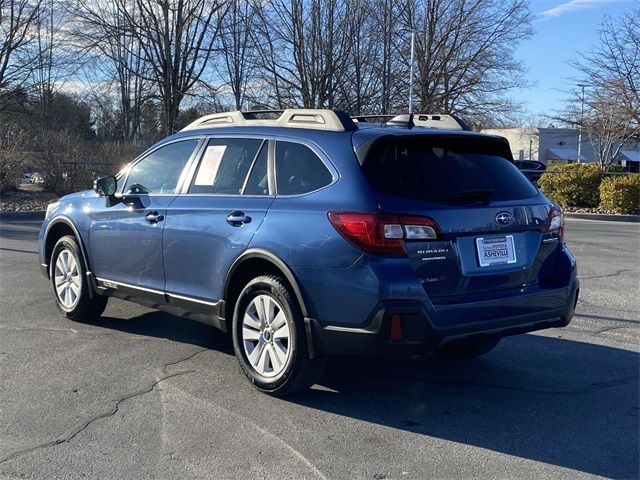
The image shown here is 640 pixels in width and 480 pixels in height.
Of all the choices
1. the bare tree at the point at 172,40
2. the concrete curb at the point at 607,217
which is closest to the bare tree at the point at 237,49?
the bare tree at the point at 172,40

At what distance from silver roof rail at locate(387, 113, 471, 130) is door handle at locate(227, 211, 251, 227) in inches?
49.9

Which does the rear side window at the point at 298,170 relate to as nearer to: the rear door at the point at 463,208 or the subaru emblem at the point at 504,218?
the rear door at the point at 463,208

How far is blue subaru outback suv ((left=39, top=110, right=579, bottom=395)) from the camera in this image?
13.7 feet

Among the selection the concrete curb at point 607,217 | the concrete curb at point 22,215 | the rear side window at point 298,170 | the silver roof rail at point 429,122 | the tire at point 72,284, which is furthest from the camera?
the concrete curb at point 607,217

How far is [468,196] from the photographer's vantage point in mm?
4535

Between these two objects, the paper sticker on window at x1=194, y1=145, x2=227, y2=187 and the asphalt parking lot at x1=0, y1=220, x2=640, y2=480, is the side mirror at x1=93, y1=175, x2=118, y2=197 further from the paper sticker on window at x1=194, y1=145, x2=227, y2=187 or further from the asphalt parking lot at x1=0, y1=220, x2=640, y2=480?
the asphalt parking lot at x1=0, y1=220, x2=640, y2=480

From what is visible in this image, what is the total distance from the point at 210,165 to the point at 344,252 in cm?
176

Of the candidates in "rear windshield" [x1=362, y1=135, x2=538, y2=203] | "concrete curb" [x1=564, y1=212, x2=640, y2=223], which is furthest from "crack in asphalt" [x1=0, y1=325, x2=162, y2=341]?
"concrete curb" [x1=564, y1=212, x2=640, y2=223]

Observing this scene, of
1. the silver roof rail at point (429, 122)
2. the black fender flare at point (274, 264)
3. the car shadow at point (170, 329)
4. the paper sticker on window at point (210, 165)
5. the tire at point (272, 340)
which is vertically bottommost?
the car shadow at point (170, 329)

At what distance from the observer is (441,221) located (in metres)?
4.27

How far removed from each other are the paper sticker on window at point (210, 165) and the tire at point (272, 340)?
1054mm

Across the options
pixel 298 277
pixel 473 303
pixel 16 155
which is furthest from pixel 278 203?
pixel 16 155

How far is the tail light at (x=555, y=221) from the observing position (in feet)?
16.1

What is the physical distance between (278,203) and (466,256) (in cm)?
129
